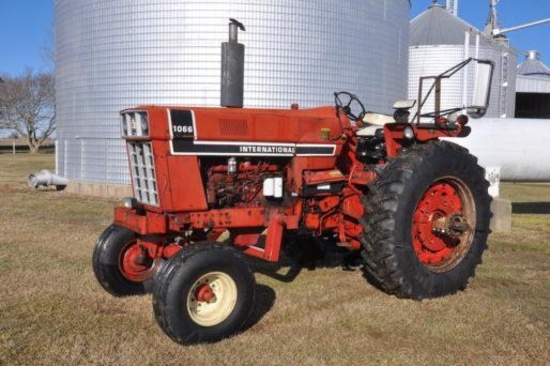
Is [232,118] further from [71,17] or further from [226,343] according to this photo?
[71,17]

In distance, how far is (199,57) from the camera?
39.6 feet

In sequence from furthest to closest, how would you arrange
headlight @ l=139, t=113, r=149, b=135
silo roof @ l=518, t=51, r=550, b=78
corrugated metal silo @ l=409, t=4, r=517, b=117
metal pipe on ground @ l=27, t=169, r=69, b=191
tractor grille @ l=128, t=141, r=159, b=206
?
1. silo roof @ l=518, t=51, r=550, b=78
2. corrugated metal silo @ l=409, t=4, r=517, b=117
3. metal pipe on ground @ l=27, t=169, r=69, b=191
4. tractor grille @ l=128, t=141, r=159, b=206
5. headlight @ l=139, t=113, r=149, b=135

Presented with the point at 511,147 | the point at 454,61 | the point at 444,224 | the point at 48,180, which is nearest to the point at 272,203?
the point at 444,224

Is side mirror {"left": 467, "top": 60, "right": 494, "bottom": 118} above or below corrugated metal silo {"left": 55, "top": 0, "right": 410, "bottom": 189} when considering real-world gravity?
below

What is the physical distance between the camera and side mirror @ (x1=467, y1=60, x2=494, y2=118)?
4922mm

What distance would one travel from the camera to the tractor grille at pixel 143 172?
4406mm

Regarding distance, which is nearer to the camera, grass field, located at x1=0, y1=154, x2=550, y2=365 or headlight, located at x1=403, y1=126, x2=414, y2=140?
grass field, located at x1=0, y1=154, x2=550, y2=365

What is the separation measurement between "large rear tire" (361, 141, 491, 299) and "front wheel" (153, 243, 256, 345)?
1.22 metres

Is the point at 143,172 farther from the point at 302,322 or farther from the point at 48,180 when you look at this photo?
the point at 48,180

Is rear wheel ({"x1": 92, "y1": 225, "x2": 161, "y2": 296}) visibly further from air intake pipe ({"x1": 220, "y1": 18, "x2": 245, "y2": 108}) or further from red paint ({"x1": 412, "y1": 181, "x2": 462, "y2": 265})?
red paint ({"x1": 412, "y1": 181, "x2": 462, "y2": 265})

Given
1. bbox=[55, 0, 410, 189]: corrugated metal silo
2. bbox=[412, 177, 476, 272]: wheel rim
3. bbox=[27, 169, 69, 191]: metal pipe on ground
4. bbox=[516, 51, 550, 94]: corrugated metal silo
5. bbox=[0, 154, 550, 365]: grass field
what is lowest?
bbox=[0, 154, 550, 365]: grass field

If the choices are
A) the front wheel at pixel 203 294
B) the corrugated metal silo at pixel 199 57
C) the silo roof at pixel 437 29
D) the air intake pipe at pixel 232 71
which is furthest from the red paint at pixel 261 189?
the silo roof at pixel 437 29

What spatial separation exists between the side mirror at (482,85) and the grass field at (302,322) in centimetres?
170

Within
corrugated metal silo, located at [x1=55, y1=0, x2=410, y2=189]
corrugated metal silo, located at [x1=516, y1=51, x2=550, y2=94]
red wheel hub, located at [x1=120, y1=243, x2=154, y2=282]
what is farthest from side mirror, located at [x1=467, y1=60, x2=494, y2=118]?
corrugated metal silo, located at [x1=516, y1=51, x2=550, y2=94]
